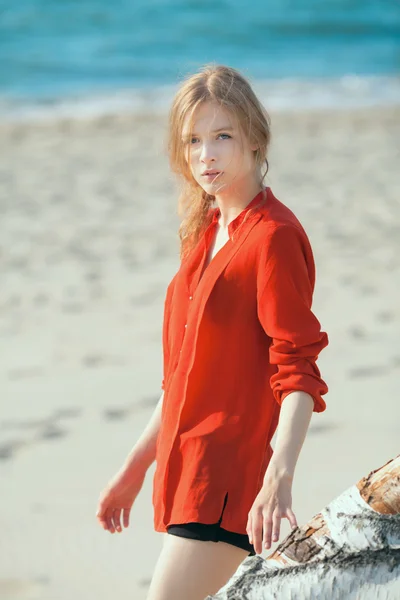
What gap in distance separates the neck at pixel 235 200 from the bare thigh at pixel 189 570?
2.17 ft

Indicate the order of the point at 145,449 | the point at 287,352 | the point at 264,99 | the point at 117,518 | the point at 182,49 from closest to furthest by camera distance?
Answer: 1. the point at 287,352
2. the point at 145,449
3. the point at 117,518
4. the point at 264,99
5. the point at 182,49

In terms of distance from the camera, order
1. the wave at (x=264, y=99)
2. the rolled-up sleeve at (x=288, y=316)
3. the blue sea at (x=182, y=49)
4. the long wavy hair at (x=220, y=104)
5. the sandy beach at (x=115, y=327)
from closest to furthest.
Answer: the rolled-up sleeve at (x=288, y=316) → the long wavy hair at (x=220, y=104) → the sandy beach at (x=115, y=327) → the wave at (x=264, y=99) → the blue sea at (x=182, y=49)

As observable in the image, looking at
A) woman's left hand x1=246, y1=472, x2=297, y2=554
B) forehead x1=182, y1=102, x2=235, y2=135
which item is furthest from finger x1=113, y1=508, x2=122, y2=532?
forehead x1=182, y1=102, x2=235, y2=135

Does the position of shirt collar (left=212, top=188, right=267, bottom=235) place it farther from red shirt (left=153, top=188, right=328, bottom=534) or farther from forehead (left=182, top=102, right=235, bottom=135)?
forehead (left=182, top=102, right=235, bottom=135)

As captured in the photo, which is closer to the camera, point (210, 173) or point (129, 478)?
point (210, 173)

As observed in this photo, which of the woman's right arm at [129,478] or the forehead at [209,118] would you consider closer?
the forehead at [209,118]

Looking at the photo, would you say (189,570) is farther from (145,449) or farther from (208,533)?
(145,449)

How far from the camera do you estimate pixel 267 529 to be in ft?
5.82

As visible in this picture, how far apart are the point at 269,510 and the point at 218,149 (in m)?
0.72

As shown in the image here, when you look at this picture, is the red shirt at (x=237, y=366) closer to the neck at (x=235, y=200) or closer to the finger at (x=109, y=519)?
the neck at (x=235, y=200)

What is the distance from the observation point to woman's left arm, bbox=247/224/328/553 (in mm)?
1801

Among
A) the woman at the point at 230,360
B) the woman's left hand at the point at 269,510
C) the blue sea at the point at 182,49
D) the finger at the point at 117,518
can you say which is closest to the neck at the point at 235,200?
the woman at the point at 230,360

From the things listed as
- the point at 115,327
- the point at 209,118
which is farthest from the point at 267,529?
the point at 115,327

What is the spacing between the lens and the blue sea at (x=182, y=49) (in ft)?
55.7
